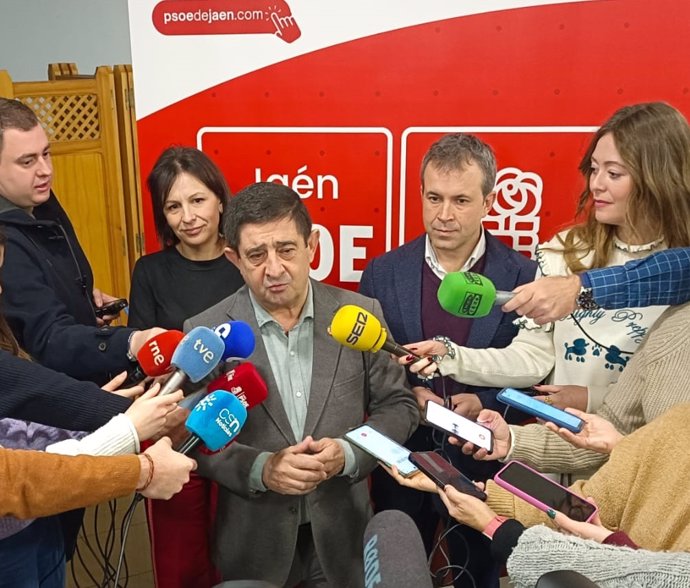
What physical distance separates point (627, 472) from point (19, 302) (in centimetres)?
168

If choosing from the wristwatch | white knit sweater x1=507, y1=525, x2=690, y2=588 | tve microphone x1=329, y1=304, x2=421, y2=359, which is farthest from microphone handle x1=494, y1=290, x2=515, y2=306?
white knit sweater x1=507, y1=525, x2=690, y2=588

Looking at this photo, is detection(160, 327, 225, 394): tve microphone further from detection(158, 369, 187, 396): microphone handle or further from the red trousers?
the red trousers

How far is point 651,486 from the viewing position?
4.37ft

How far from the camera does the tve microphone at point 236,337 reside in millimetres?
1632

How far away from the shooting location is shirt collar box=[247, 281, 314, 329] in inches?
69.7

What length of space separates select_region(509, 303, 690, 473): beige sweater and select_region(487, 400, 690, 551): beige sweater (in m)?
0.17

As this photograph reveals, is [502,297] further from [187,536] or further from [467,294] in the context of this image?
[187,536]

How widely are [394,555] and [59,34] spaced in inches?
193

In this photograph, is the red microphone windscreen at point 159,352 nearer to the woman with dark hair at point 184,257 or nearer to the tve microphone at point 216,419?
the tve microphone at point 216,419

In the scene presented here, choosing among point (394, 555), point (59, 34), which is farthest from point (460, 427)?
point (59, 34)

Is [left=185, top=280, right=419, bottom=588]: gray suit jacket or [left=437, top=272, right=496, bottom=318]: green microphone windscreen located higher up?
[left=437, top=272, right=496, bottom=318]: green microphone windscreen

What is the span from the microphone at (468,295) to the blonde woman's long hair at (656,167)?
19.9 inches

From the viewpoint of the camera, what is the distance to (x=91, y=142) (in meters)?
3.78

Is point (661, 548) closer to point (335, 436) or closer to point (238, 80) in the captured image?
point (335, 436)
